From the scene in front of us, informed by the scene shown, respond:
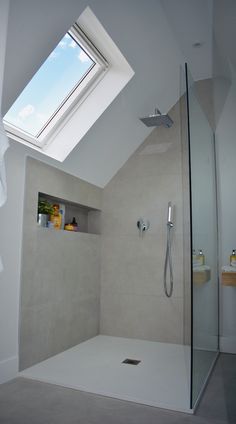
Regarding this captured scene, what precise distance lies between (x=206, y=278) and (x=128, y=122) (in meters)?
1.78

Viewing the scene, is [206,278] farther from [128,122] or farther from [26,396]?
[128,122]

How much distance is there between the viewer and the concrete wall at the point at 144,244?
3.68 metres

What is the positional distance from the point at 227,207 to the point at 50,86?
1.80 meters

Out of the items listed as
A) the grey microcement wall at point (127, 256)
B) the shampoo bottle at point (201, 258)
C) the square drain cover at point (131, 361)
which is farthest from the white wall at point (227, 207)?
the square drain cover at point (131, 361)

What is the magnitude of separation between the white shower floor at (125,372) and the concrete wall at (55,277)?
0.17 metres

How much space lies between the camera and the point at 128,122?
354 centimetres

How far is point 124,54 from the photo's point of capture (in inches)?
112

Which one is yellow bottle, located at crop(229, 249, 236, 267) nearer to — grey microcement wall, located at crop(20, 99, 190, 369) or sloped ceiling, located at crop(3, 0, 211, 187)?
grey microcement wall, located at crop(20, 99, 190, 369)

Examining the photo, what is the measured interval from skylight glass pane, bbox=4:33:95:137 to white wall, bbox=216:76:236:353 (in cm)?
127

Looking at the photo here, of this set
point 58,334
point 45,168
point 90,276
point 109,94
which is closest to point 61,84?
point 109,94

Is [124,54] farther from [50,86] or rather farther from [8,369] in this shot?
[8,369]

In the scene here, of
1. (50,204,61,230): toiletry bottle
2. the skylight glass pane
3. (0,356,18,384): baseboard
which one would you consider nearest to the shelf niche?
(50,204,61,230): toiletry bottle

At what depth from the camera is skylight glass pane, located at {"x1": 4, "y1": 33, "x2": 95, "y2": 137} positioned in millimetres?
2734

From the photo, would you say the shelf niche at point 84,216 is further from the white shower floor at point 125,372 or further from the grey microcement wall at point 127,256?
the white shower floor at point 125,372
